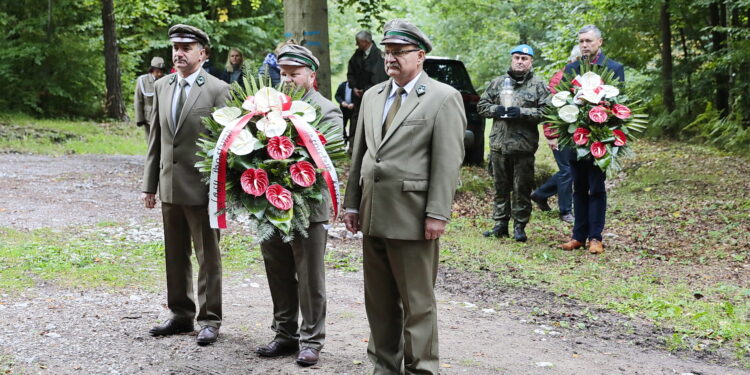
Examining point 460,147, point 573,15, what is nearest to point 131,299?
point 460,147

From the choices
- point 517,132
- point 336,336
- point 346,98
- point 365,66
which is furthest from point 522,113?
point 346,98

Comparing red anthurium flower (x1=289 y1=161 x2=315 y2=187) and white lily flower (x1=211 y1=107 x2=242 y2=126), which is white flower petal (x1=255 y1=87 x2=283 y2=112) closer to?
white lily flower (x1=211 y1=107 x2=242 y2=126)

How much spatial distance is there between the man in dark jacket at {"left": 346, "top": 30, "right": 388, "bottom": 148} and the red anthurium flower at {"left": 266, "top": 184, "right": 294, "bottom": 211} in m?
9.17

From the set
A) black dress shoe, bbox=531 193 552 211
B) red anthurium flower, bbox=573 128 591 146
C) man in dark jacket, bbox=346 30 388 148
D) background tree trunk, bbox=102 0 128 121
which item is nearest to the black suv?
man in dark jacket, bbox=346 30 388 148

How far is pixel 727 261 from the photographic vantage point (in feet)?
28.3

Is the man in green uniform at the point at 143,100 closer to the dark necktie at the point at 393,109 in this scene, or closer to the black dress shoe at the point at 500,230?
the black dress shoe at the point at 500,230

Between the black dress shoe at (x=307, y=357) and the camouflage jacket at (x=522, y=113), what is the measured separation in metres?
4.97

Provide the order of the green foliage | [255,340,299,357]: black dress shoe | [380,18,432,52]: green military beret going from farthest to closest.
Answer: the green foliage
[255,340,299,357]: black dress shoe
[380,18,432,52]: green military beret

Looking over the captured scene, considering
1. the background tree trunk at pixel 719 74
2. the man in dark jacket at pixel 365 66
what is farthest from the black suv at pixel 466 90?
the background tree trunk at pixel 719 74

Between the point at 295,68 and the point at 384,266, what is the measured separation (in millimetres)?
1543

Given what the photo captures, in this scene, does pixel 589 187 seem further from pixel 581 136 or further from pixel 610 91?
pixel 610 91

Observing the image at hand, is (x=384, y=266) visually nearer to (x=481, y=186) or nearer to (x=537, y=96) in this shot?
(x=537, y=96)

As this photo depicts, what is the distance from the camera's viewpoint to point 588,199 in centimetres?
917

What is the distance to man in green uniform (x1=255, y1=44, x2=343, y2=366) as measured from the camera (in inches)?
207
